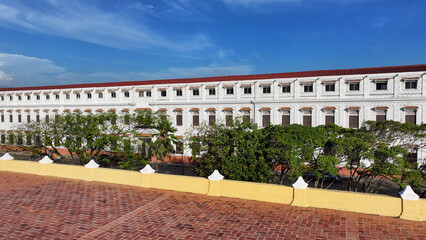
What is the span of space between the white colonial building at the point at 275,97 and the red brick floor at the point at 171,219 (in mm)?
11107

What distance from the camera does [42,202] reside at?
1102 centimetres

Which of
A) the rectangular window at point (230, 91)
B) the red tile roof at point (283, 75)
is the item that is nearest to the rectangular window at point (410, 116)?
the red tile roof at point (283, 75)

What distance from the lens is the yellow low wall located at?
908 cm

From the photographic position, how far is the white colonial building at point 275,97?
71.4 ft

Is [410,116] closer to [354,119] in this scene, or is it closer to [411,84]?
[411,84]

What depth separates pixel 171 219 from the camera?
29.9 ft

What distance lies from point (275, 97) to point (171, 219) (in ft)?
60.1

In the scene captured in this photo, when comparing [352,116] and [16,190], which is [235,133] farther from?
[352,116]

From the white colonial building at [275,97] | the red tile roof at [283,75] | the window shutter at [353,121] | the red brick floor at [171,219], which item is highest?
the red tile roof at [283,75]

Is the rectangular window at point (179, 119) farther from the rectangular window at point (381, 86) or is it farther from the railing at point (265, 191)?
the rectangular window at point (381, 86)

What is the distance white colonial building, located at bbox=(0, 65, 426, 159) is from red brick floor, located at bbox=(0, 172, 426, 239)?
11107 millimetres

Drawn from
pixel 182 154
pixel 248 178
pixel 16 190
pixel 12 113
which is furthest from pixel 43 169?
pixel 12 113

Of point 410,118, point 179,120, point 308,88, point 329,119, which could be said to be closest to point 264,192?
point 329,119

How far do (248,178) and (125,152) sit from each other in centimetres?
1122
